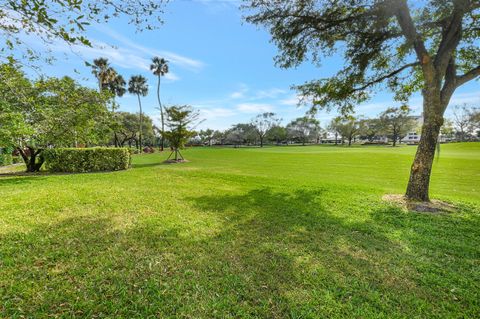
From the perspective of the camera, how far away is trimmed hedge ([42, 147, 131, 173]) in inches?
473

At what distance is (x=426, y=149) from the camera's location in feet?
20.0

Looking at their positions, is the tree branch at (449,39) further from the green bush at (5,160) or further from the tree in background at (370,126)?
the tree in background at (370,126)

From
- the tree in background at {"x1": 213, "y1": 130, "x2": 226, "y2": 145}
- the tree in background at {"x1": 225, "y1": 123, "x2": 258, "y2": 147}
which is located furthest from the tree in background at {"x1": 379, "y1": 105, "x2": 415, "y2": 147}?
the tree in background at {"x1": 213, "y1": 130, "x2": 226, "y2": 145}

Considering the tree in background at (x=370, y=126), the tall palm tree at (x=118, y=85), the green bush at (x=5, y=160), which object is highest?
the tall palm tree at (x=118, y=85)

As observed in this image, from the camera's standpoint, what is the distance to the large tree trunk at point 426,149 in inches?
233

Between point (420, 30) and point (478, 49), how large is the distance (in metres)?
2.11

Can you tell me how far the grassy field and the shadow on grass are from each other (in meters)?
0.02

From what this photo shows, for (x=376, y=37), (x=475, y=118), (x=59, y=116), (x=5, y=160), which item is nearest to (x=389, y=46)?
(x=376, y=37)

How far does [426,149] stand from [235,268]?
5920 mm

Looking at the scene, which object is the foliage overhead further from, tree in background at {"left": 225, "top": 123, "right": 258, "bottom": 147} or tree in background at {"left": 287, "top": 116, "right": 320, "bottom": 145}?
tree in background at {"left": 287, "top": 116, "right": 320, "bottom": 145}

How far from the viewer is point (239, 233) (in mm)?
4363

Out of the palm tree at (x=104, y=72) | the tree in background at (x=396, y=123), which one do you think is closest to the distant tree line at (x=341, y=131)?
the tree in background at (x=396, y=123)

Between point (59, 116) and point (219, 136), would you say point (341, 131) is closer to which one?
point (219, 136)

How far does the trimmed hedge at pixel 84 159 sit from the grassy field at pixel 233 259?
651 centimetres
